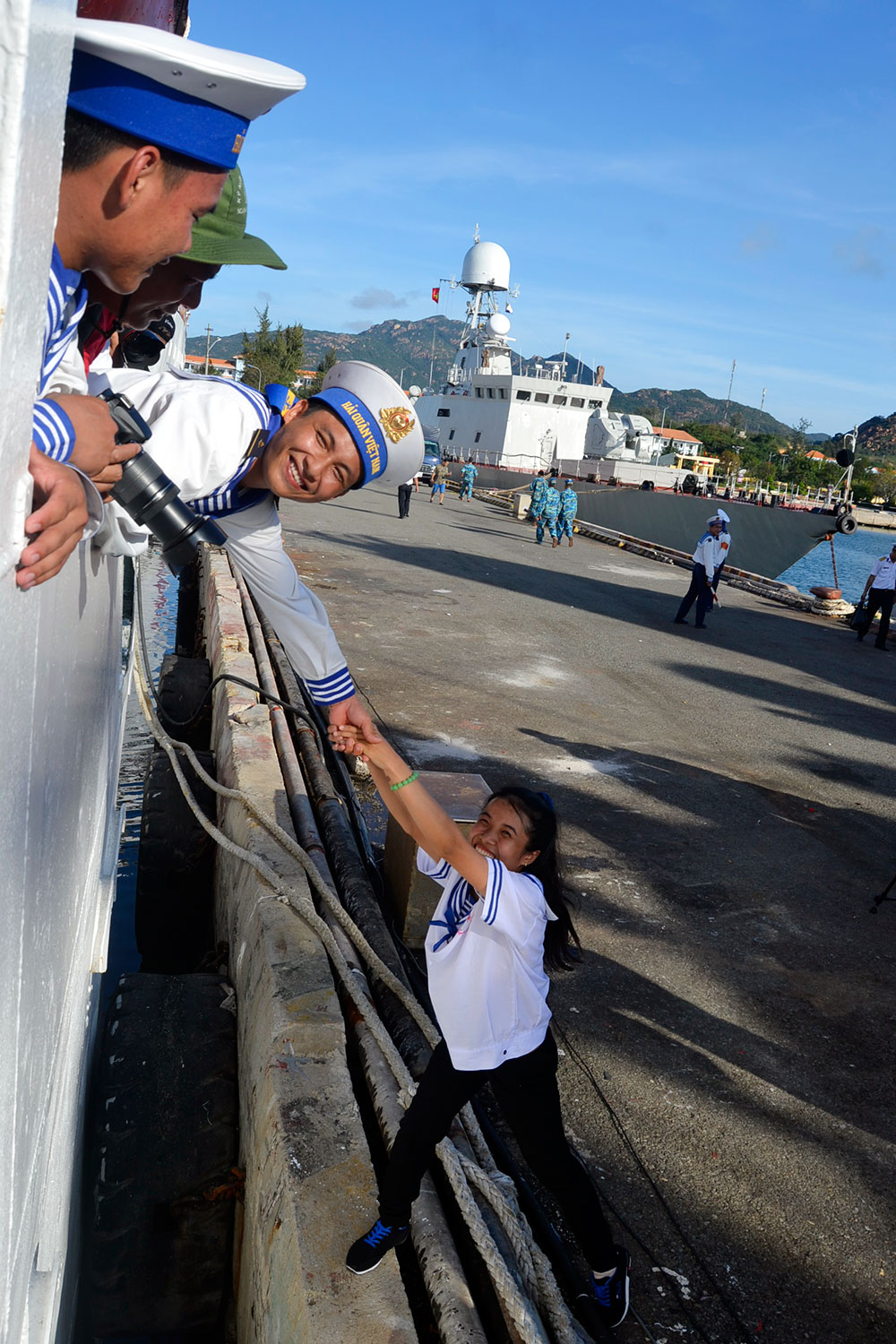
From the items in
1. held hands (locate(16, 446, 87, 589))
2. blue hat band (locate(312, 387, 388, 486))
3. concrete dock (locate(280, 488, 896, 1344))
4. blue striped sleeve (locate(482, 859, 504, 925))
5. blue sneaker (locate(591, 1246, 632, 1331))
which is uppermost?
blue hat band (locate(312, 387, 388, 486))

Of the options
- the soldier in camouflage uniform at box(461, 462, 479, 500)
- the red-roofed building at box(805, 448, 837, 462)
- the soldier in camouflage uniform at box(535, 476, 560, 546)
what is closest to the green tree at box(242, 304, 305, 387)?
the soldier in camouflage uniform at box(461, 462, 479, 500)

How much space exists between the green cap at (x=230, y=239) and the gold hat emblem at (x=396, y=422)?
19.4 inches

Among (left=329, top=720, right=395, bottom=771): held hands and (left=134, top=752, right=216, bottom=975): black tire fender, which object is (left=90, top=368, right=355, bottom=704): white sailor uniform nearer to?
(left=329, top=720, right=395, bottom=771): held hands

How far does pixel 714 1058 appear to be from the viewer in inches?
160

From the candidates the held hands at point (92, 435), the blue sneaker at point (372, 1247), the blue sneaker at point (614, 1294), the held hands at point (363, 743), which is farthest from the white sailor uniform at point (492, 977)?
the held hands at point (92, 435)

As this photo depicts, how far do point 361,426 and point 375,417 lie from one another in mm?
70

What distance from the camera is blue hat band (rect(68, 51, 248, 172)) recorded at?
1.15m

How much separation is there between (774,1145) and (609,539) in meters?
23.5

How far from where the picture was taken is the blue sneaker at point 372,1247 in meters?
2.37

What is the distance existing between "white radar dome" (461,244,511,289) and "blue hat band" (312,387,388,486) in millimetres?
51464

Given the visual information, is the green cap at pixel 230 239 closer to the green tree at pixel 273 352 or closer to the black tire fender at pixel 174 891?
the black tire fender at pixel 174 891

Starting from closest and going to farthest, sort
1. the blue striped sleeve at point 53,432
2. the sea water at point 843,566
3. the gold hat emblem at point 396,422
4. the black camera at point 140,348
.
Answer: the blue striped sleeve at point 53,432, the gold hat emblem at point 396,422, the black camera at point 140,348, the sea water at point 843,566

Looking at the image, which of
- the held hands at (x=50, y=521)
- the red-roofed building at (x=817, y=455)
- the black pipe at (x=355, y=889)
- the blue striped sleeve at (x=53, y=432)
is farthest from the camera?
the red-roofed building at (x=817, y=455)

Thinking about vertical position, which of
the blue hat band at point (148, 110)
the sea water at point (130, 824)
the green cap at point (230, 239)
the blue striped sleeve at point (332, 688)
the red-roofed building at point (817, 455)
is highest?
the red-roofed building at point (817, 455)
